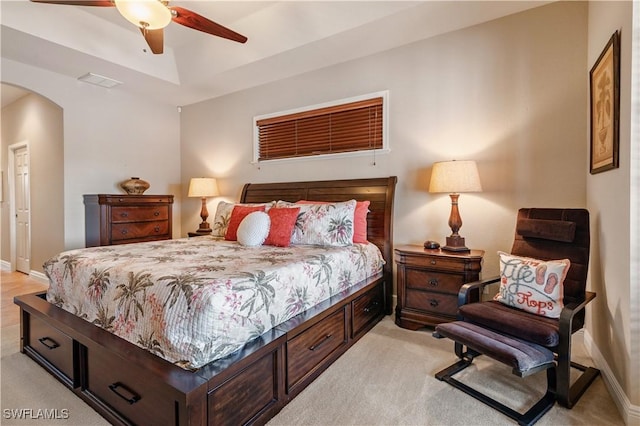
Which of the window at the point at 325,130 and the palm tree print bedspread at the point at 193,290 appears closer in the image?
the palm tree print bedspread at the point at 193,290

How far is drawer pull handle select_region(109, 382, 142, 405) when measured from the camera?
1.52m

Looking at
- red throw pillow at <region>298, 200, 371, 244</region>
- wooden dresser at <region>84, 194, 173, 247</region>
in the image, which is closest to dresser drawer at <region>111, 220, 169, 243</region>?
wooden dresser at <region>84, 194, 173, 247</region>

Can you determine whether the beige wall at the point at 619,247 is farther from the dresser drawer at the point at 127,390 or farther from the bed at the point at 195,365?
the dresser drawer at the point at 127,390

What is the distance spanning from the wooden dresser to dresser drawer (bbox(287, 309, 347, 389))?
3.28 m

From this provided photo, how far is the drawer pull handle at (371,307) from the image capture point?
2.78m

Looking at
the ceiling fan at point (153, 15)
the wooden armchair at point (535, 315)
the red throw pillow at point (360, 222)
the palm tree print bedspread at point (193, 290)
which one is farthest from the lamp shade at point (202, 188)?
the wooden armchair at point (535, 315)

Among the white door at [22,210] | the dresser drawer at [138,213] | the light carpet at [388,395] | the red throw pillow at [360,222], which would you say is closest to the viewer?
the light carpet at [388,395]

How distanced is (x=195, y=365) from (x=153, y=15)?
2.12 meters

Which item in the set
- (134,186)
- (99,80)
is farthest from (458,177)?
(99,80)

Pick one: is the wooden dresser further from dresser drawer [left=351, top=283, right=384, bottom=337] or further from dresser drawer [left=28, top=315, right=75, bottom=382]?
dresser drawer [left=351, top=283, right=384, bottom=337]

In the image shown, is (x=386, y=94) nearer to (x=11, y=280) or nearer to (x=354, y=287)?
(x=354, y=287)

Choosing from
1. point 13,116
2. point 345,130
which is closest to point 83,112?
point 13,116

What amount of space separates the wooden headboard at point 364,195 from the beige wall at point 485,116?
0.47ft

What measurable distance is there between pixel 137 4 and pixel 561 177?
3.36 meters
